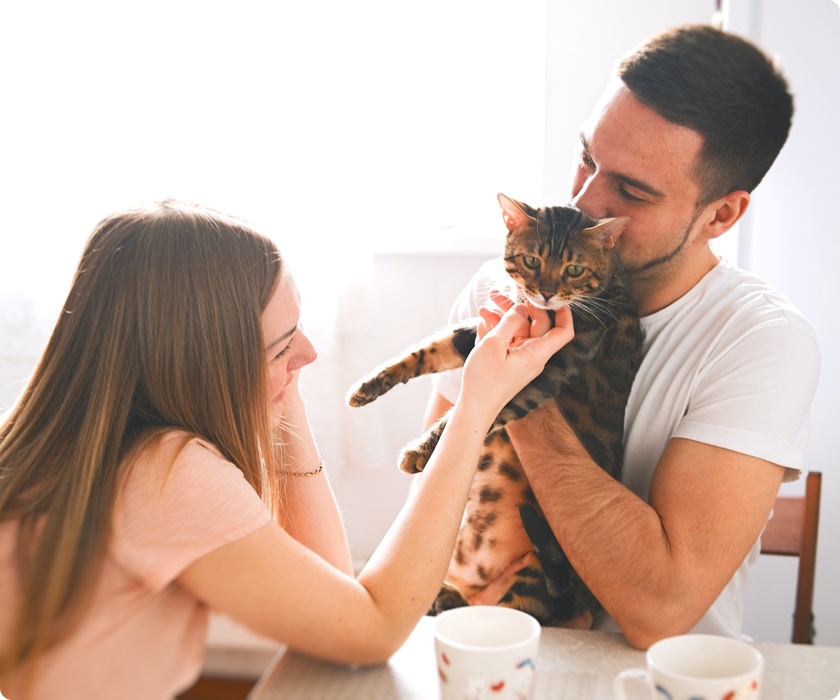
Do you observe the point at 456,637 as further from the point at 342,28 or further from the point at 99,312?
the point at 342,28

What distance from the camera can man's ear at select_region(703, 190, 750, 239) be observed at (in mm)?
1321

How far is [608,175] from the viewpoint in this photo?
1.31 metres

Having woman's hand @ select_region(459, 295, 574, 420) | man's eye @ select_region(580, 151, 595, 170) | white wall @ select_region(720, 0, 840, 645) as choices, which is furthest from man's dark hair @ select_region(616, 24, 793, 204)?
white wall @ select_region(720, 0, 840, 645)

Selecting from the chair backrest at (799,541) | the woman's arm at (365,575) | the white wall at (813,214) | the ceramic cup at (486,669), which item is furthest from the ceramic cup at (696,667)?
the white wall at (813,214)

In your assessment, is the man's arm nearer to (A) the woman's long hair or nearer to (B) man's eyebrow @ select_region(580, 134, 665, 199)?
(B) man's eyebrow @ select_region(580, 134, 665, 199)

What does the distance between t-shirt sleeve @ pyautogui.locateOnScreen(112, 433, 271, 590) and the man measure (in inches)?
20.4

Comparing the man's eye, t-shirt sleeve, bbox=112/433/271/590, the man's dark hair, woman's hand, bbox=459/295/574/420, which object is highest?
the man's dark hair

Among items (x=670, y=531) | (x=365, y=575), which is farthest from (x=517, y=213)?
(x=365, y=575)

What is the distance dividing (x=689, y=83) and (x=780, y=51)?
3.02ft

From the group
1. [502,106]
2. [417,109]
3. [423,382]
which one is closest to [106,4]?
[417,109]

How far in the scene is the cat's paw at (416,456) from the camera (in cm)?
125

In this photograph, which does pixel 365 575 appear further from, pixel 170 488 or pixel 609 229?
pixel 609 229

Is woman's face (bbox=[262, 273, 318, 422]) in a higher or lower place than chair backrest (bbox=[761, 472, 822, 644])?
higher

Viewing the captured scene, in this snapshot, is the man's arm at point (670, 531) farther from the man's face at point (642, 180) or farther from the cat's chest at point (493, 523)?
the man's face at point (642, 180)
